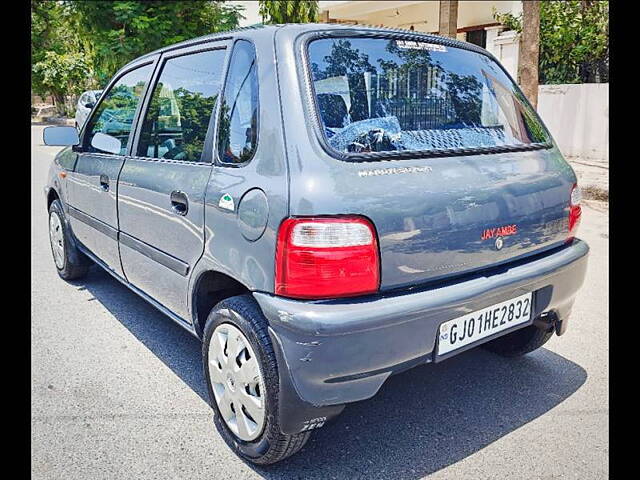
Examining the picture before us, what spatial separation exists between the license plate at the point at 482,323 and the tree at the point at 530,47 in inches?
265

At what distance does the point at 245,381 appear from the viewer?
2.46 m

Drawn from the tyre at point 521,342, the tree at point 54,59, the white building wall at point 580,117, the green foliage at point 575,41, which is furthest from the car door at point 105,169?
the tree at point 54,59

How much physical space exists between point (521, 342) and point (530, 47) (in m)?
6.67

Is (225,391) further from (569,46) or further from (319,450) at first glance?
(569,46)

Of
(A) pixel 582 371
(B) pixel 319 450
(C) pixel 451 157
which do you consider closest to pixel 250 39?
(C) pixel 451 157

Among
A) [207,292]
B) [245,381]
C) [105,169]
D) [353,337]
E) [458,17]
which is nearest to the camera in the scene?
[353,337]

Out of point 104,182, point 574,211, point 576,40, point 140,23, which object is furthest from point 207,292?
point 140,23

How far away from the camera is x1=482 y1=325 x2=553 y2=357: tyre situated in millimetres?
3291

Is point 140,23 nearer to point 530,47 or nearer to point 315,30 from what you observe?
point 530,47

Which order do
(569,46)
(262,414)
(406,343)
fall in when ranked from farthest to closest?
(569,46)
(262,414)
(406,343)

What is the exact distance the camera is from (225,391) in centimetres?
262

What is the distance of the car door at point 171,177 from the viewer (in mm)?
2781

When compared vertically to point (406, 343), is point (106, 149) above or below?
above

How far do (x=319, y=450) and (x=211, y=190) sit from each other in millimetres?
1281
